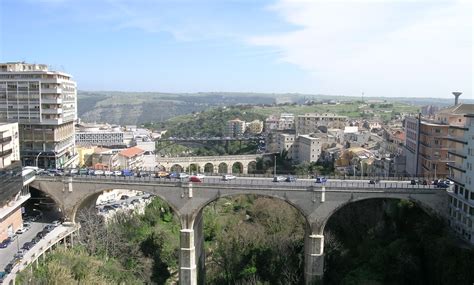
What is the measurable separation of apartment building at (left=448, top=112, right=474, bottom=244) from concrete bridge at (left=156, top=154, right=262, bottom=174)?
159 ft

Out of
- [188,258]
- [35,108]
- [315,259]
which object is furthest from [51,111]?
[315,259]

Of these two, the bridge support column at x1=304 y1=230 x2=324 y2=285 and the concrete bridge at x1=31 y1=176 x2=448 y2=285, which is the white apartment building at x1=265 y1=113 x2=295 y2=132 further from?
the bridge support column at x1=304 y1=230 x2=324 y2=285

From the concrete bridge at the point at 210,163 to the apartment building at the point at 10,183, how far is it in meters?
36.3

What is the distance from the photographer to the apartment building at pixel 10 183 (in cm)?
3528

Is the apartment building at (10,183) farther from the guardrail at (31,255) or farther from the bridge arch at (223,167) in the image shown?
the bridge arch at (223,167)

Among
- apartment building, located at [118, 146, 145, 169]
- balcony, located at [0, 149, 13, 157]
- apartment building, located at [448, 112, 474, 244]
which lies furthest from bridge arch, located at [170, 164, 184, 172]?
apartment building, located at [448, 112, 474, 244]

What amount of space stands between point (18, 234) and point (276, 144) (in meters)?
59.0

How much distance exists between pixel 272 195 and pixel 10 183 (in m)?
20.8

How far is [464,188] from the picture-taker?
109 ft

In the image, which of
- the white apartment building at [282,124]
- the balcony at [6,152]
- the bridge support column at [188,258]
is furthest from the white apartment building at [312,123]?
the balcony at [6,152]

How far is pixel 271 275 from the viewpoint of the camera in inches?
1548

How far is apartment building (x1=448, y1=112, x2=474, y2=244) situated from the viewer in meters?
32.4

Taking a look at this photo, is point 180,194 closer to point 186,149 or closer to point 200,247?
point 200,247

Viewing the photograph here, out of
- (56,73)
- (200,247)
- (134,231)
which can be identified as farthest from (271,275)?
(56,73)
